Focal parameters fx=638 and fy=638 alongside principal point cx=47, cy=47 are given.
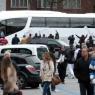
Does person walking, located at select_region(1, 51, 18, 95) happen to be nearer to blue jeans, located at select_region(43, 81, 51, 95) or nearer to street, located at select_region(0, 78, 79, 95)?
blue jeans, located at select_region(43, 81, 51, 95)

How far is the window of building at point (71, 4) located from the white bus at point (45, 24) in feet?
84.2

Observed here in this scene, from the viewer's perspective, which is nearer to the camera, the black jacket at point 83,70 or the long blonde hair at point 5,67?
the long blonde hair at point 5,67

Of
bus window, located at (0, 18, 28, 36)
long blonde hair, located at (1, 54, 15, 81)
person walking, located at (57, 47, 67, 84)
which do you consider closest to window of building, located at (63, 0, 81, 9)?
bus window, located at (0, 18, 28, 36)

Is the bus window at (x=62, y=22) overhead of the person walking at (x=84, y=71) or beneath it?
beneath

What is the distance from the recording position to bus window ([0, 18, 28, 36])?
56.8 m

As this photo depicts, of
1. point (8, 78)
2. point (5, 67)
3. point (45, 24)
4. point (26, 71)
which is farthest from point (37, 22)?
point (8, 78)

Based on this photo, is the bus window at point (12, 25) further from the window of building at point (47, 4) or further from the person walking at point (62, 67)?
the person walking at point (62, 67)

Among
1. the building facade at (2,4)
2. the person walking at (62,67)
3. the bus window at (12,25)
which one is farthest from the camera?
the building facade at (2,4)

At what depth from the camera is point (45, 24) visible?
59000 millimetres

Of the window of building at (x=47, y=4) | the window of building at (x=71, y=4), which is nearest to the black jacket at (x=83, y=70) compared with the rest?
the window of building at (x=47, y=4)

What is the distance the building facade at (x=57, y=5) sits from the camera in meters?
83.7

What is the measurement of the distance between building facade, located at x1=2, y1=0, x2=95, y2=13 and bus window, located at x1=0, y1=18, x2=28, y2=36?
23396 mm

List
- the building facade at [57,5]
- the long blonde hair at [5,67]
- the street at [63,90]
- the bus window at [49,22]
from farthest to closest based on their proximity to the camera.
Result: the building facade at [57,5], the bus window at [49,22], the street at [63,90], the long blonde hair at [5,67]

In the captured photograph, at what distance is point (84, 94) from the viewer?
52.6 feet
